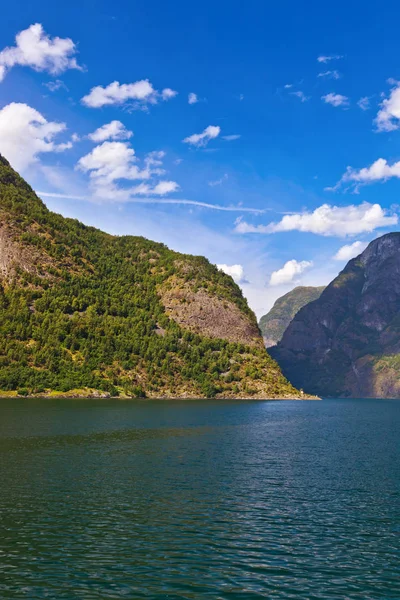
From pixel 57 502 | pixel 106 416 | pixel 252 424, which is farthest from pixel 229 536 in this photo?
pixel 106 416

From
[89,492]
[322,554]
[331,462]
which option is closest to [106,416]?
[331,462]

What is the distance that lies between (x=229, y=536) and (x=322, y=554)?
289 inches

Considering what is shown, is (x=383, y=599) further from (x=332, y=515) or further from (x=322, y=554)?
(x=332, y=515)

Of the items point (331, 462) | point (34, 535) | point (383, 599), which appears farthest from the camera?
point (331, 462)

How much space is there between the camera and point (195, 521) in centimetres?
4247

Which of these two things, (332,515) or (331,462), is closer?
(332,515)

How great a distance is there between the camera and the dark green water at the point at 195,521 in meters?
29.5

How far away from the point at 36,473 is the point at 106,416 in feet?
283

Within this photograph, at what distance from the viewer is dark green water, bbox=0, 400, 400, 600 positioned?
2953 cm

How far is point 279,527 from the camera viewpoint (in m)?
41.4

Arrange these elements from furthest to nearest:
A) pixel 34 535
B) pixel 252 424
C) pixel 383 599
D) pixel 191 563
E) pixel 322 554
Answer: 1. pixel 252 424
2. pixel 34 535
3. pixel 322 554
4. pixel 191 563
5. pixel 383 599

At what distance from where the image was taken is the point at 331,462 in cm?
7556

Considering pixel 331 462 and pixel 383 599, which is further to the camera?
pixel 331 462

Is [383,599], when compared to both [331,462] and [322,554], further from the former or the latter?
[331,462]
